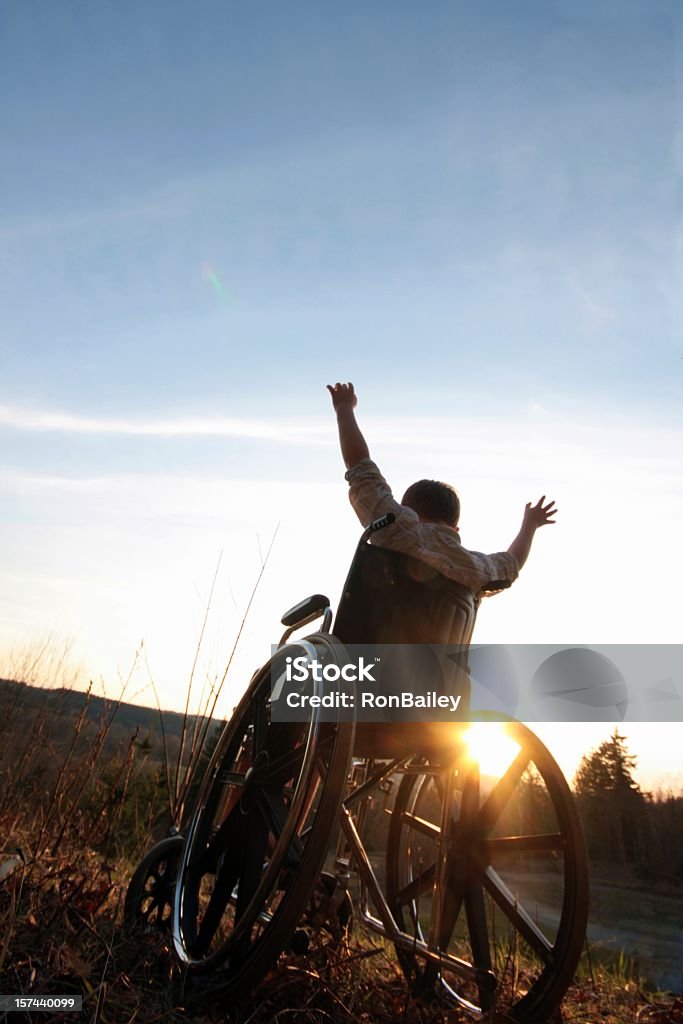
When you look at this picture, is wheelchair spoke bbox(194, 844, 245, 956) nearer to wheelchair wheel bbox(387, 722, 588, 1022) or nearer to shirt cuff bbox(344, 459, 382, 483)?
wheelchair wheel bbox(387, 722, 588, 1022)

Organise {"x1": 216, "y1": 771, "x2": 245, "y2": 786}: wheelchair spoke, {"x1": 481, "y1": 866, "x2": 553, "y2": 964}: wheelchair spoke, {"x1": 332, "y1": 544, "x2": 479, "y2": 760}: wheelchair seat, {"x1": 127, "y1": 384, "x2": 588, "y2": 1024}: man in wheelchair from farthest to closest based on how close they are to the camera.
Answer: {"x1": 216, "y1": 771, "x2": 245, "y2": 786}: wheelchair spoke → {"x1": 332, "y1": 544, "x2": 479, "y2": 760}: wheelchair seat → {"x1": 481, "y1": 866, "x2": 553, "y2": 964}: wheelchair spoke → {"x1": 127, "y1": 384, "x2": 588, "y2": 1024}: man in wheelchair

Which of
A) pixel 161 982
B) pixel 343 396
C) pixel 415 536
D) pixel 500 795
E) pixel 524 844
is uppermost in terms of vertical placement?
pixel 343 396

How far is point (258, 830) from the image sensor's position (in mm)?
1940

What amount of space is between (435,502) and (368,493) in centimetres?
26

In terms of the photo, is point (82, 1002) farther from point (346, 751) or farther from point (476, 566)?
point (476, 566)

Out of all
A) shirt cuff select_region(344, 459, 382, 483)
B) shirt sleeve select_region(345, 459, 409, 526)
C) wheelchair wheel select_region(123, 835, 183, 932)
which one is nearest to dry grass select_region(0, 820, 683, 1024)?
wheelchair wheel select_region(123, 835, 183, 932)

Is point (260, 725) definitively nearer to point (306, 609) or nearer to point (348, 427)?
point (306, 609)

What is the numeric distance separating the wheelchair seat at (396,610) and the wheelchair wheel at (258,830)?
159 millimetres

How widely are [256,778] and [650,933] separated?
14.1 ft

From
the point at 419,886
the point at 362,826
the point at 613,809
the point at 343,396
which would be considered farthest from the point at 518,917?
the point at 613,809

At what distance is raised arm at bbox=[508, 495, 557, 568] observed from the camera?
8.75ft

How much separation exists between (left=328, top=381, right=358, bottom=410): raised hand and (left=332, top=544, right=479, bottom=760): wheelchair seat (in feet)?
1.92

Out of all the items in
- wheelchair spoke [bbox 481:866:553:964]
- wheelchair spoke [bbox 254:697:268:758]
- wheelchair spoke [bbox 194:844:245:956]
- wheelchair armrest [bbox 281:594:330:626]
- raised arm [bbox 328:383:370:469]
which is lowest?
wheelchair spoke [bbox 194:844:245:956]

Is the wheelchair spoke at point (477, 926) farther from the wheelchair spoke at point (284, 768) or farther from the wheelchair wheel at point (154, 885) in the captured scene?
the wheelchair wheel at point (154, 885)
